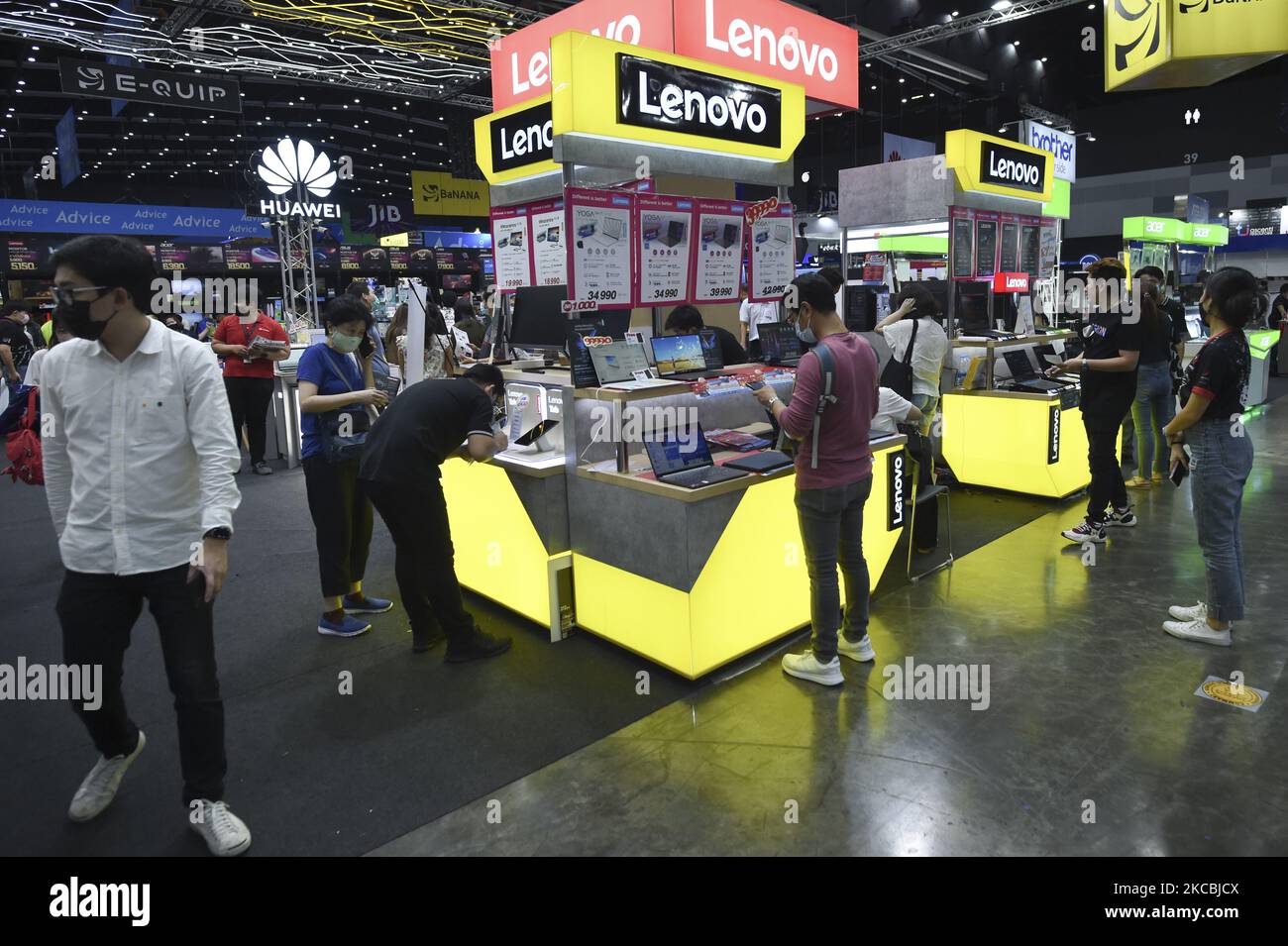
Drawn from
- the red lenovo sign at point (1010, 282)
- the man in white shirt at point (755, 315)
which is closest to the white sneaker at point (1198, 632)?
the man in white shirt at point (755, 315)

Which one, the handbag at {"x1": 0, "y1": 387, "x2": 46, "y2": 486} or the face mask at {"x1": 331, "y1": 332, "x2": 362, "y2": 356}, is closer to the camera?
the face mask at {"x1": 331, "y1": 332, "x2": 362, "y2": 356}

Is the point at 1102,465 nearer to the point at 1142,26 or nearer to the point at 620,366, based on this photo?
the point at 1142,26

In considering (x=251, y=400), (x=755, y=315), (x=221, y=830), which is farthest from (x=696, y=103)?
(x=251, y=400)

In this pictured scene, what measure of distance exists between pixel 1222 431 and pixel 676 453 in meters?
2.08

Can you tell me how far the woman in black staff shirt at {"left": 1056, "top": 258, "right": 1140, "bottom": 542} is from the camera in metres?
4.58

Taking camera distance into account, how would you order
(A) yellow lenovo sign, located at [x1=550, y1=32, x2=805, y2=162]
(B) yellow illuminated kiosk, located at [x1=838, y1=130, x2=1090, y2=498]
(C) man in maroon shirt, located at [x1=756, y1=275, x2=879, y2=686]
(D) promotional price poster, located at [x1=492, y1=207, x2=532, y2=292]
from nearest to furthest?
(C) man in maroon shirt, located at [x1=756, y1=275, x2=879, y2=686] < (A) yellow lenovo sign, located at [x1=550, y1=32, x2=805, y2=162] < (D) promotional price poster, located at [x1=492, y1=207, x2=532, y2=292] < (B) yellow illuminated kiosk, located at [x1=838, y1=130, x2=1090, y2=498]

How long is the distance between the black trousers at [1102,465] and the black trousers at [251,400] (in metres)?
5.99

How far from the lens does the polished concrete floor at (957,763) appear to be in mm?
2219

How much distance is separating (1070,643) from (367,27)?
988 cm

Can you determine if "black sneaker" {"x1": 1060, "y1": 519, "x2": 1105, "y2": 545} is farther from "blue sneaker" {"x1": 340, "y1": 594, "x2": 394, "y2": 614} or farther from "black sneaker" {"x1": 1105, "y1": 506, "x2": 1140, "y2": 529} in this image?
"blue sneaker" {"x1": 340, "y1": 594, "x2": 394, "y2": 614}

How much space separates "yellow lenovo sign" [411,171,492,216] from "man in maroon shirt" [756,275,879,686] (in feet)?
58.9

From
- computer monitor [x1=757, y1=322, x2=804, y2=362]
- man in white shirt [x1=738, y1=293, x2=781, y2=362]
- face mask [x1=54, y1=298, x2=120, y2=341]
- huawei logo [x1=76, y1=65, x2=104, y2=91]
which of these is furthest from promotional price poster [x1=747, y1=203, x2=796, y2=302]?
huawei logo [x1=76, y1=65, x2=104, y2=91]

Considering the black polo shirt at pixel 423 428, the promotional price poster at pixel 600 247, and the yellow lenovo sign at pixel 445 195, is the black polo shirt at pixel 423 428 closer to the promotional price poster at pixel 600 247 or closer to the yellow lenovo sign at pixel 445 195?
the promotional price poster at pixel 600 247

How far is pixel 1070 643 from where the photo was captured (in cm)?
341
